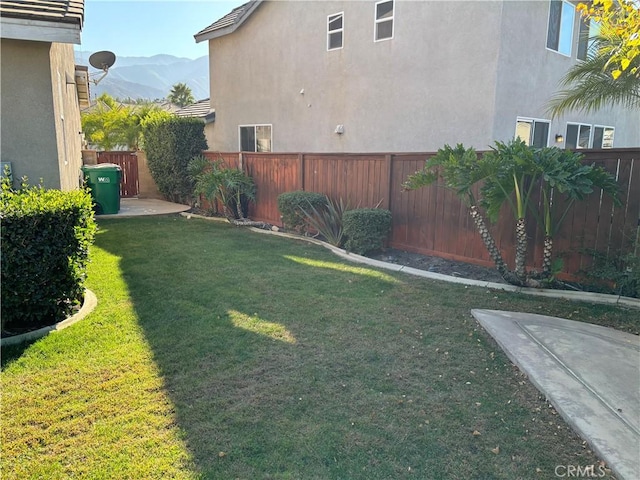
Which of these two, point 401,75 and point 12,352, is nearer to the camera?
point 12,352

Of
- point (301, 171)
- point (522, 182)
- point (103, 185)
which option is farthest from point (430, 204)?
point (103, 185)

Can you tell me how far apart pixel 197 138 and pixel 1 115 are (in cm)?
779

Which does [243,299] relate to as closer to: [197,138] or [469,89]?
[469,89]

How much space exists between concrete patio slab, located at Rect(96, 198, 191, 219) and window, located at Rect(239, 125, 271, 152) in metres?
3.30

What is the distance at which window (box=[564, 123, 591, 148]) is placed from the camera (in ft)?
40.1

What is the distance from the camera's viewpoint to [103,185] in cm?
1176

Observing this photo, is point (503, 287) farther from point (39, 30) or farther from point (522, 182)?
point (39, 30)

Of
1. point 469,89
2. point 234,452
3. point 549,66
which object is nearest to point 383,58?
point 469,89

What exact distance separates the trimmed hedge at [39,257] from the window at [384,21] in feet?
30.1

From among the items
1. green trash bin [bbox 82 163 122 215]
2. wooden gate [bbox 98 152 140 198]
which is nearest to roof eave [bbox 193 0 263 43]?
wooden gate [bbox 98 152 140 198]

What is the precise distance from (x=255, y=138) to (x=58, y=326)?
11849 mm

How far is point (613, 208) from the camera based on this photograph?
17.9ft

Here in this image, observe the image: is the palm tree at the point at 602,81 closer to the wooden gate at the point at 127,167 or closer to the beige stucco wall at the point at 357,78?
the beige stucco wall at the point at 357,78

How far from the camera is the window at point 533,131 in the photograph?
10.3m
